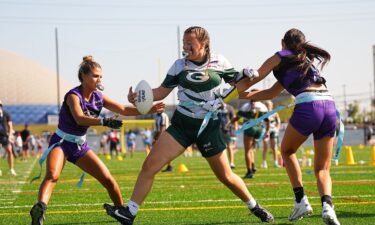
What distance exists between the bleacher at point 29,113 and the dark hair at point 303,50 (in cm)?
10768

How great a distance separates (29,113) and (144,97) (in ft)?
367

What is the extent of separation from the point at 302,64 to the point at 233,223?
188 centimetres


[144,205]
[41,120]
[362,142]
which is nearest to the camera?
[144,205]

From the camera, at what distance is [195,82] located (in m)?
8.22

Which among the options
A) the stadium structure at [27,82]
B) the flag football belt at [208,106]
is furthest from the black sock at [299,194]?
the stadium structure at [27,82]

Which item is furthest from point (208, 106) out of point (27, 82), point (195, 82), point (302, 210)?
point (27, 82)

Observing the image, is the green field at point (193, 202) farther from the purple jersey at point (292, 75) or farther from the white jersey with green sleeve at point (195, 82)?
the purple jersey at point (292, 75)

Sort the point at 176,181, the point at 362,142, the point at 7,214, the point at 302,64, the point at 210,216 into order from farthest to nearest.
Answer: the point at 362,142
the point at 176,181
the point at 7,214
the point at 210,216
the point at 302,64

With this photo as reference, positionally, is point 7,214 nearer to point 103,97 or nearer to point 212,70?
point 103,97

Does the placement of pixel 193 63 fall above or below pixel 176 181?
above

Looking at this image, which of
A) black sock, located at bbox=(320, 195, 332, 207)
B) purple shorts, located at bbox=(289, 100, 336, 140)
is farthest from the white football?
black sock, located at bbox=(320, 195, 332, 207)

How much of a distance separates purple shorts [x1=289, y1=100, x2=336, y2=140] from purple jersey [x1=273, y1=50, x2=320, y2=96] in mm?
187

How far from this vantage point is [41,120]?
376 feet

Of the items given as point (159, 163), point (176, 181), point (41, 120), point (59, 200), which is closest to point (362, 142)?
point (176, 181)
